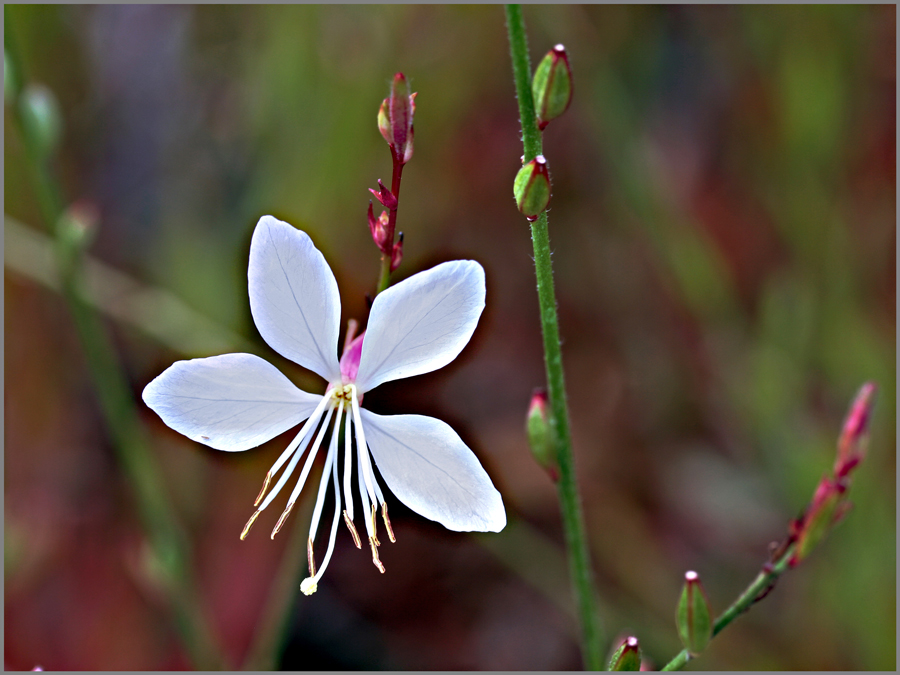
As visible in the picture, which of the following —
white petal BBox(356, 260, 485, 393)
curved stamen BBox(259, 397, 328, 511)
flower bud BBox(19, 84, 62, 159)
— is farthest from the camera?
flower bud BBox(19, 84, 62, 159)

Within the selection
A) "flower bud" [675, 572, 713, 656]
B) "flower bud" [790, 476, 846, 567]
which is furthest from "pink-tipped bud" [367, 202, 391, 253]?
"flower bud" [790, 476, 846, 567]

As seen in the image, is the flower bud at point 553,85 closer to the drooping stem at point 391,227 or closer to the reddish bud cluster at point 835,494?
the drooping stem at point 391,227

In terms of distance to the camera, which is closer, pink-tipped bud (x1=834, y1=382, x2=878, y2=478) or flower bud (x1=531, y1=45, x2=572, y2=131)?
flower bud (x1=531, y1=45, x2=572, y2=131)

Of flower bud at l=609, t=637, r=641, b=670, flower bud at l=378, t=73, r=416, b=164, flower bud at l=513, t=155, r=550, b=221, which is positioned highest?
flower bud at l=378, t=73, r=416, b=164

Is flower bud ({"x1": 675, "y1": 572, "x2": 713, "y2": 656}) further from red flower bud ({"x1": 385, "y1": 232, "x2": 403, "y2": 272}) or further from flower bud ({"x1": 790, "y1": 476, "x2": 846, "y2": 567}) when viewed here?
red flower bud ({"x1": 385, "y1": 232, "x2": 403, "y2": 272})

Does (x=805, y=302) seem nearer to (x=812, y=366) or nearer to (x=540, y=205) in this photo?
(x=812, y=366)

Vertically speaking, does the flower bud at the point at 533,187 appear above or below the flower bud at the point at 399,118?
below

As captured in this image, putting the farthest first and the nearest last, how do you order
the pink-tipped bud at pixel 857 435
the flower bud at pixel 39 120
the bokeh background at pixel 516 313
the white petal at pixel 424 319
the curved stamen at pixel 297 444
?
the bokeh background at pixel 516 313 → the flower bud at pixel 39 120 → the pink-tipped bud at pixel 857 435 → the curved stamen at pixel 297 444 → the white petal at pixel 424 319

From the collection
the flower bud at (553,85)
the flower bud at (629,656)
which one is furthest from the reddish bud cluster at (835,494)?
the flower bud at (553,85)
